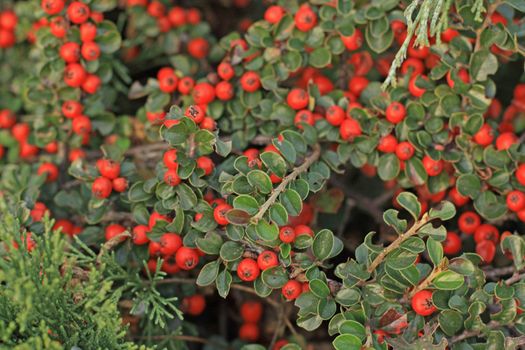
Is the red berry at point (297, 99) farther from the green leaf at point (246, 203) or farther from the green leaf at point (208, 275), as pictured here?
the green leaf at point (208, 275)

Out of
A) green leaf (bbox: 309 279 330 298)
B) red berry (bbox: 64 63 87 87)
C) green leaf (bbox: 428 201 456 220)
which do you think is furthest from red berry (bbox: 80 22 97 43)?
green leaf (bbox: 428 201 456 220)

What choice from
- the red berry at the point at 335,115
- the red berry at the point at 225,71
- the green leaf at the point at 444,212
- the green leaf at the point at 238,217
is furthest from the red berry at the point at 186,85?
the green leaf at the point at 444,212

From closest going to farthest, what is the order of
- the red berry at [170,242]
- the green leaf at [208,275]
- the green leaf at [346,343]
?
the green leaf at [346,343]
the green leaf at [208,275]
the red berry at [170,242]

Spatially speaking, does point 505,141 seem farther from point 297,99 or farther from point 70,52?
point 70,52

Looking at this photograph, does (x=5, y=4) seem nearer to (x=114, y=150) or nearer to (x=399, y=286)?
(x=114, y=150)

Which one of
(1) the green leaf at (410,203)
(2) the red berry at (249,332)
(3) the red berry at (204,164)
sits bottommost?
(2) the red berry at (249,332)
